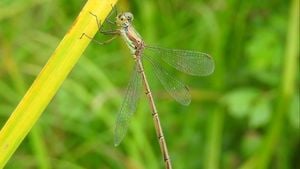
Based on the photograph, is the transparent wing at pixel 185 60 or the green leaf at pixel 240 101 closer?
the transparent wing at pixel 185 60

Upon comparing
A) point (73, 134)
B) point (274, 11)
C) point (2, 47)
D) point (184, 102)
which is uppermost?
point (274, 11)

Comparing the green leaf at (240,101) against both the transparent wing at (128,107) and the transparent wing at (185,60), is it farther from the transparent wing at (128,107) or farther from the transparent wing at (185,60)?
the transparent wing at (128,107)

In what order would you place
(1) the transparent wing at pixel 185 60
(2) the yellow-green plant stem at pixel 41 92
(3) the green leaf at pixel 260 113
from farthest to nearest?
(3) the green leaf at pixel 260 113
(1) the transparent wing at pixel 185 60
(2) the yellow-green plant stem at pixel 41 92

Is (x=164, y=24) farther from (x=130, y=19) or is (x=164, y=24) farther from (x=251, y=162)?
(x=130, y=19)

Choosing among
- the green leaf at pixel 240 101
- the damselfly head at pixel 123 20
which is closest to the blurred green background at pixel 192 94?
the green leaf at pixel 240 101

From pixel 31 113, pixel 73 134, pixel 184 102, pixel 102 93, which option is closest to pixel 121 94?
pixel 102 93

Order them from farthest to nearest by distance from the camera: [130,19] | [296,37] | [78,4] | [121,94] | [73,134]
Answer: [78,4] → [73,134] → [121,94] → [296,37] → [130,19]

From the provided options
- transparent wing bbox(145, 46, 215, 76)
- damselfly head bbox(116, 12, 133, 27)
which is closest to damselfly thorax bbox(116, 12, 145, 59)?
damselfly head bbox(116, 12, 133, 27)
